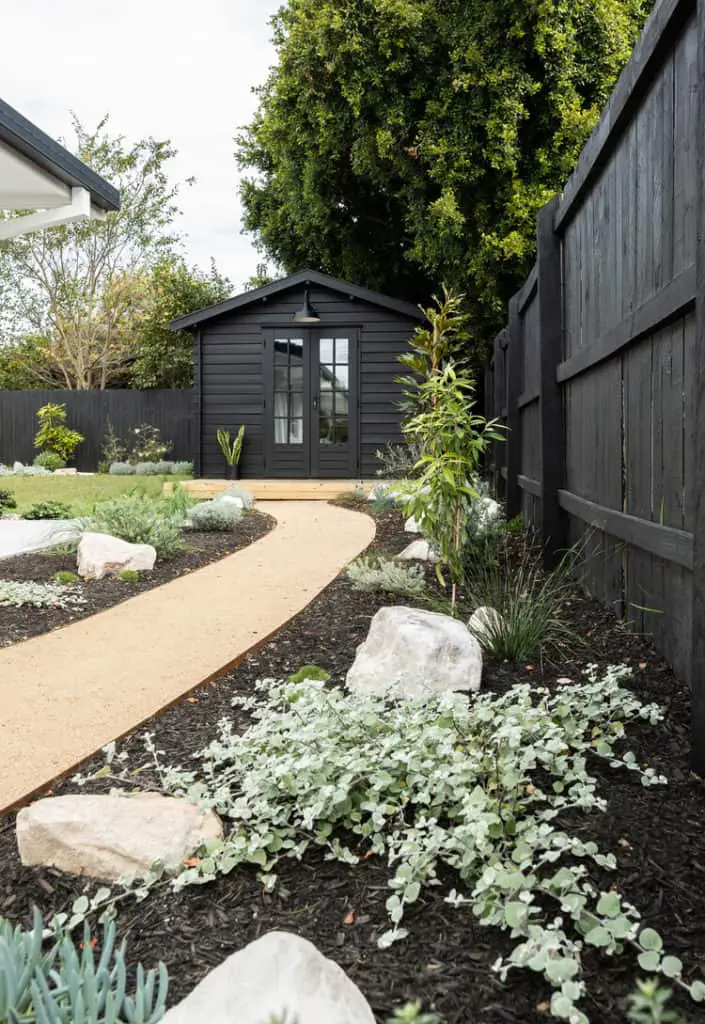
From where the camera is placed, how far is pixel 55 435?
55.3ft

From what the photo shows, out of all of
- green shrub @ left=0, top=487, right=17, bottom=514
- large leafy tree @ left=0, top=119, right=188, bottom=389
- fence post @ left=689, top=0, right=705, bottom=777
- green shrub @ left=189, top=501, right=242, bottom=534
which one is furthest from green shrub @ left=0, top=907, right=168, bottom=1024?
large leafy tree @ left=0, top=119, right=188, bottom=389

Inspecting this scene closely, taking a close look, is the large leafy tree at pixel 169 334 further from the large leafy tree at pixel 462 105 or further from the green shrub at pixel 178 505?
the green shrub at pixel 178 505

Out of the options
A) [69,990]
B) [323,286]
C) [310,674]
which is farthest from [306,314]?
[69,990]

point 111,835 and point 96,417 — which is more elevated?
point 96,417

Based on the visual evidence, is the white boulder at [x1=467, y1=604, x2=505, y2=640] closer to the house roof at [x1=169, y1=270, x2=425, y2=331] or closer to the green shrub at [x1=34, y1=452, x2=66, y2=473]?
the house roof at [x1=169, y1=270, x2=425, y2=331]

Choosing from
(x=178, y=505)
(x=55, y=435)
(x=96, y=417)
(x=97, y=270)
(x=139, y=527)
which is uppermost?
(x=97, y=270)

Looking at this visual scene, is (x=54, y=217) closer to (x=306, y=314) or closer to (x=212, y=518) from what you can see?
(x=212, y=518)

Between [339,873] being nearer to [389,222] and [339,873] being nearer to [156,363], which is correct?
[389,222]

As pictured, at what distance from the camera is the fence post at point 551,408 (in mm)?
4707

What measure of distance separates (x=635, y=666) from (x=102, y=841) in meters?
1.88

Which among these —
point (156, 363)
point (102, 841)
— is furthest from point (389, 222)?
point (102, 841)

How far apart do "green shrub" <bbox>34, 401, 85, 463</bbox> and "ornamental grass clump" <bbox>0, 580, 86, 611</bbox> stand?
498 inches

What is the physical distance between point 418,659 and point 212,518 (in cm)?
484

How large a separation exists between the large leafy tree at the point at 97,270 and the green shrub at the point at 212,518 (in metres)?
16.0
